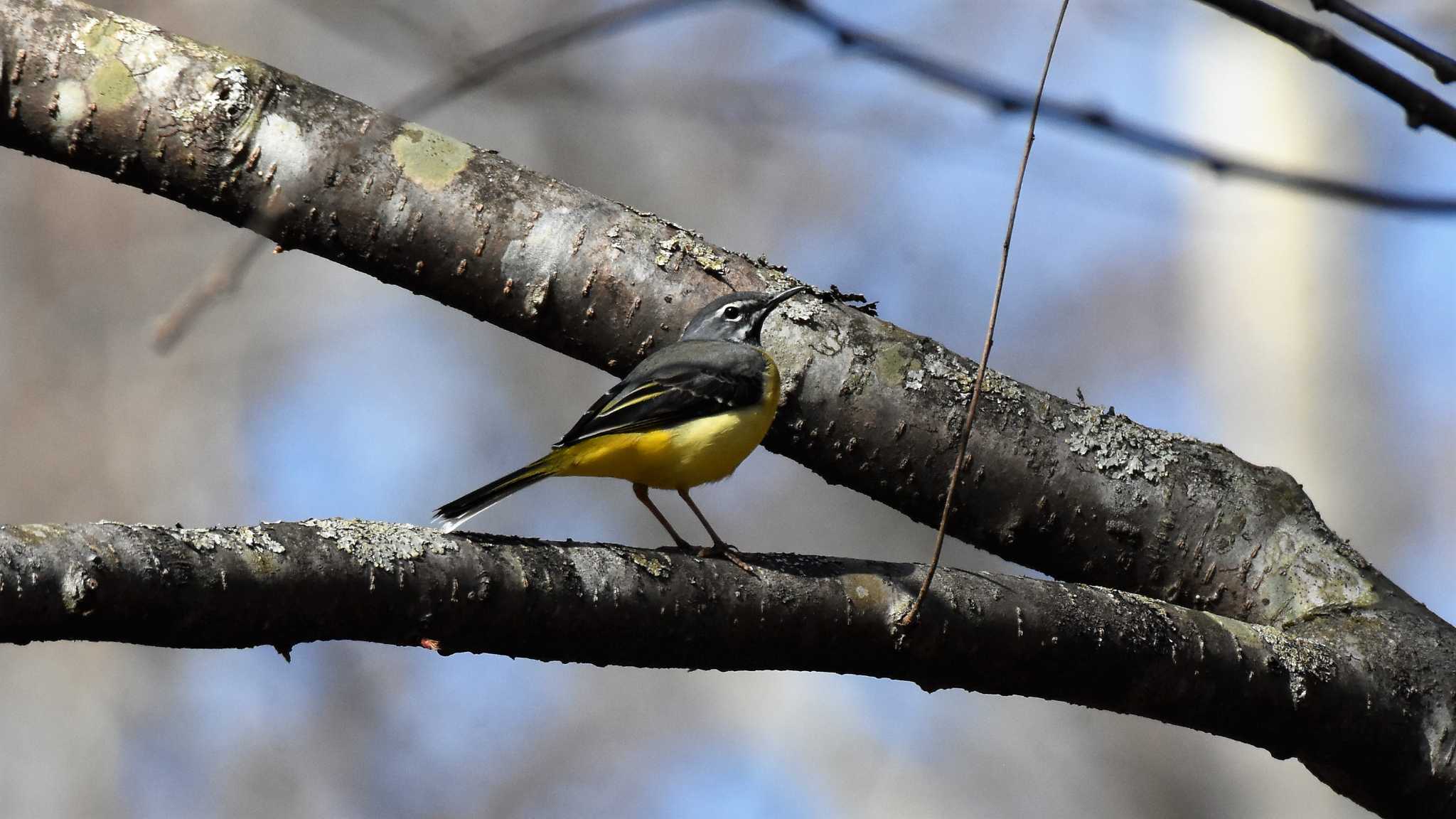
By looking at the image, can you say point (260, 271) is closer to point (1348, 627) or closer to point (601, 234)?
point (601, 234)

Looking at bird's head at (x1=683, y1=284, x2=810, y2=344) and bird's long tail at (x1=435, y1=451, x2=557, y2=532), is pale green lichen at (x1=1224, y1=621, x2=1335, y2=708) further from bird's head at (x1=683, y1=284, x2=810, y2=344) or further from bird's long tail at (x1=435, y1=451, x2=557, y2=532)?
bird's long tail at (x1=435, y1=451, x2=557, y2=532)

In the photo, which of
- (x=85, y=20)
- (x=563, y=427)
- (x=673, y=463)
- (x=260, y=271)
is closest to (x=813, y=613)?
(x=673, y=463)

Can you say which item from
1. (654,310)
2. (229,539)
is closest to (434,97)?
(229,539)

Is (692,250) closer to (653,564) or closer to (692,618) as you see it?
(653,564)

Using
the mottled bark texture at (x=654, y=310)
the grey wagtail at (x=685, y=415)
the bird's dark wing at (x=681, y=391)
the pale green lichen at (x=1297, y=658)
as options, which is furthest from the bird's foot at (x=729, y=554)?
the pale green lichen at (x=1297, y=658)

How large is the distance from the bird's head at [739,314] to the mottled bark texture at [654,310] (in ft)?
0.15

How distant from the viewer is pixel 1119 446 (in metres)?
3.64

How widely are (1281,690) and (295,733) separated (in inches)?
554

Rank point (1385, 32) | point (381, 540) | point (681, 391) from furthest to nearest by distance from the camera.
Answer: point (681, 391) → point (381, 540) → point (1385, 32)

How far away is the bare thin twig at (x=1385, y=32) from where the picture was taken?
1.64m

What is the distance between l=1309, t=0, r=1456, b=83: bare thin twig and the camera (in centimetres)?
164

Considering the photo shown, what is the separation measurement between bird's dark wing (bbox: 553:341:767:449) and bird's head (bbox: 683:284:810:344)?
6 centimetres

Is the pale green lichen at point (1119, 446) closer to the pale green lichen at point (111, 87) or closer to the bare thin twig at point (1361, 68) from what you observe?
the bare thin twig at point (1361, 68)

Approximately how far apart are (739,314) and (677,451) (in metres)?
0.60
